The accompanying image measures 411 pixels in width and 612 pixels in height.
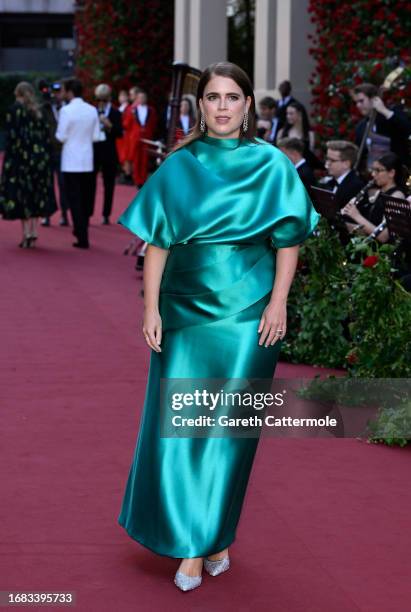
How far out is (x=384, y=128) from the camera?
1129cm

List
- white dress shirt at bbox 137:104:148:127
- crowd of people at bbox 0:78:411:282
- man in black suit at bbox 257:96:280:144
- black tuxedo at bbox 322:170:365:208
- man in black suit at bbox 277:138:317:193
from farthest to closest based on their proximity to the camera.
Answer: white dress shirt at bbox 137:104:148:127 < man in black suit at bbox 257:96:280:144 < man in black suit at bbox 277:138:317:193 < black tuxedo at bbox 322:170:365:208 < crowd of people at bbox 0:78:411:282

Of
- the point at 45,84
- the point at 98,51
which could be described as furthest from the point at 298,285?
the point at 98,51

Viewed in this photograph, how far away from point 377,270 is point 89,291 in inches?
203

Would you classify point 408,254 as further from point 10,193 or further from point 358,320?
point 10,193

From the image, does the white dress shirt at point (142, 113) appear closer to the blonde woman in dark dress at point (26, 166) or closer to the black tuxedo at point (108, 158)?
the black tuxedo at point (108, 158)

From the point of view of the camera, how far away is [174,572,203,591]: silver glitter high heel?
4461 millimetres

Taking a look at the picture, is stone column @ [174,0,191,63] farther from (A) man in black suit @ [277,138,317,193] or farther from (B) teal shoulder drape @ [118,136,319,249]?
(B) teal shoulder drape @ [118,136,319,249]

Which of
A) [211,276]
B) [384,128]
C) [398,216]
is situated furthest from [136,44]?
[211,276]

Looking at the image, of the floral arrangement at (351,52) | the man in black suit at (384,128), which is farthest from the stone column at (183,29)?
the man in black suit at (384,128)

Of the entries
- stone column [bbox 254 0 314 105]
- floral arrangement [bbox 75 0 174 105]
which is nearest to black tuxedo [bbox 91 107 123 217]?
stone column [bbox 254 0 314 105]

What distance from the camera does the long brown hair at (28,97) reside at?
13883 millimetres

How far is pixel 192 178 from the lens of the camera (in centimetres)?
442

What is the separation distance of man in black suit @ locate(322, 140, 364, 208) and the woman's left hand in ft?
17.3

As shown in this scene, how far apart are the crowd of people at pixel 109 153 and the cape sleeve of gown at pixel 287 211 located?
4100mm
